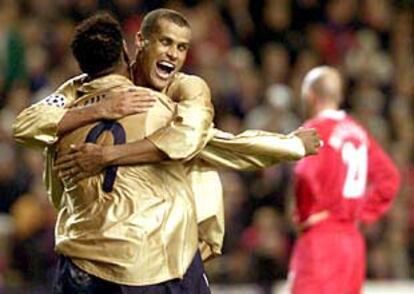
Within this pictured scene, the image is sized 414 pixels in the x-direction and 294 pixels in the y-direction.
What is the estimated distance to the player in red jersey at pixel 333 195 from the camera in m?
8.47

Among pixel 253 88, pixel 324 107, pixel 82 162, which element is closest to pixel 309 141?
pixel 82 162

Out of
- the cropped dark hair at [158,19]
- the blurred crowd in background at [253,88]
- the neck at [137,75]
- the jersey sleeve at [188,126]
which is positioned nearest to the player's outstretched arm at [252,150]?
the jersey sleeve at [188,126]

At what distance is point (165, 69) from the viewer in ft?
20.6

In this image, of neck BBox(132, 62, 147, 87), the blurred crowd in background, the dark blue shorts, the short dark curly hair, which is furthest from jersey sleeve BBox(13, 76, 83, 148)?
the blurred crowd in background

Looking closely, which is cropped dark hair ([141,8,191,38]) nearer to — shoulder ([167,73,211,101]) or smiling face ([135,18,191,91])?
smiling face ([135,18,191,91])

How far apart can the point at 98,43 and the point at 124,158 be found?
43 centimetres

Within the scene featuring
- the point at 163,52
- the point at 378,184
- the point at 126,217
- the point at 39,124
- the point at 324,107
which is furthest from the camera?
the point at 378,184

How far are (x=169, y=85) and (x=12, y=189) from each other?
5479mm

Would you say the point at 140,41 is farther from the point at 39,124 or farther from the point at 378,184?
the point at 378,184

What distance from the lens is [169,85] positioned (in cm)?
637

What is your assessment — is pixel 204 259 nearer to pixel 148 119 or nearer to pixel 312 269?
pixel 148 119

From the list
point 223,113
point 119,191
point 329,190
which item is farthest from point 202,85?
point 223,113

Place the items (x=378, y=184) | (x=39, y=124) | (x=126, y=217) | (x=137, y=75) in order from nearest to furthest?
(x=126, y=217) < (x=39, y=124) < (x=137, y=75) < (x=378, y=184)

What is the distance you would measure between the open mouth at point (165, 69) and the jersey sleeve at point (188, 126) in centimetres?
7
